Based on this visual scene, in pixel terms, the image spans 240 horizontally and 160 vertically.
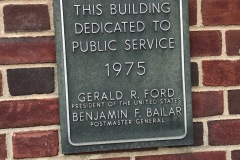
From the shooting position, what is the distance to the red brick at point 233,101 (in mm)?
1504

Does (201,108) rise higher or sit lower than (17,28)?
lower

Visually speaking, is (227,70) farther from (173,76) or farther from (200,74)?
(173,76)

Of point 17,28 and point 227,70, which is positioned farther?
point 227,70

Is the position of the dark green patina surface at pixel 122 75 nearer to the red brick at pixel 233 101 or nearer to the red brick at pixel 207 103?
the red brick at pixel 207 103

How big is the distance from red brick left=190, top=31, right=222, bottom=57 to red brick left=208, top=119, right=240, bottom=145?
24cm

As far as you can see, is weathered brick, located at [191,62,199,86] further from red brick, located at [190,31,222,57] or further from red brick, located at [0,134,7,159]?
red brick, located at [0,134,7,159]

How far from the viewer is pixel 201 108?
1497mm

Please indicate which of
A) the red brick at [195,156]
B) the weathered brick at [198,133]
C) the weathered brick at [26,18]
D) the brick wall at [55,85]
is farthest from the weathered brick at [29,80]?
the weathered brick at [198,133]

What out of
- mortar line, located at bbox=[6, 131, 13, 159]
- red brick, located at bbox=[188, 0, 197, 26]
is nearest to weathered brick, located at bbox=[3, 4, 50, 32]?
mortar line, located at bbox=[6, 131, 13, 159]

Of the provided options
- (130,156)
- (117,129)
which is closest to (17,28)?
(117,129)

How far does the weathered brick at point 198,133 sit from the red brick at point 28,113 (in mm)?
473

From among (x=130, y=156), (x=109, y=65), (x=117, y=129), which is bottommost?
(x=130, y=156)

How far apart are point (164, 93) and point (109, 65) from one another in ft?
0.68

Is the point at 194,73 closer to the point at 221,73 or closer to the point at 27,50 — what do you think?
the point at 221,73
